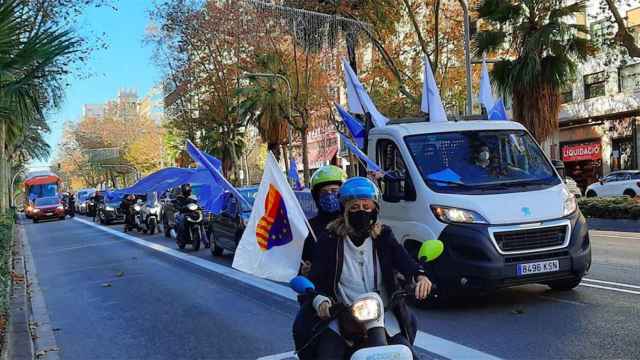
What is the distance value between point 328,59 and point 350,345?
2520 centimetres

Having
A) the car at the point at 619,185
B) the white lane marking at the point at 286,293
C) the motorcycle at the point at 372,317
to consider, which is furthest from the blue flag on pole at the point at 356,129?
the car at the point at 619,185

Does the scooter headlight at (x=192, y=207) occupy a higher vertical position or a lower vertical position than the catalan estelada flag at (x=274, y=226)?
lower

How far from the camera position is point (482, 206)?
23.9 feet

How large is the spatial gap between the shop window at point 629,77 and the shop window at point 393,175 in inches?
1083

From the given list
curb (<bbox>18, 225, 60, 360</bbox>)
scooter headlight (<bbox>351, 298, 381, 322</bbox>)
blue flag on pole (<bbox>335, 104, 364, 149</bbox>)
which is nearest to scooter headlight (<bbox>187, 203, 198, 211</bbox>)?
curb (<bbox>18, 225, 60, 360</bbox>)

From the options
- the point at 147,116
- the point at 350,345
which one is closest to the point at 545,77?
the point at 350,345

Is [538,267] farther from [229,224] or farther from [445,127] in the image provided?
[229,224]

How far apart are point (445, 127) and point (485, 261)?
2078 millimetres

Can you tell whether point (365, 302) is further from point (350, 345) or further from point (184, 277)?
point (184, 277)

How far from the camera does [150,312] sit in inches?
360

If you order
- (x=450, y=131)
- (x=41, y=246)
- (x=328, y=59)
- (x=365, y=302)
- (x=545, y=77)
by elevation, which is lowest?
(x=41, y=246)

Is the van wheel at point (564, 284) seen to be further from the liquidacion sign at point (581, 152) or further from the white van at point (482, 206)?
the liquidacion sign at point (581, 152)

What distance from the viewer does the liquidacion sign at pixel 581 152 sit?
116 feet

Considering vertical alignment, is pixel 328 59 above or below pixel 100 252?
above
